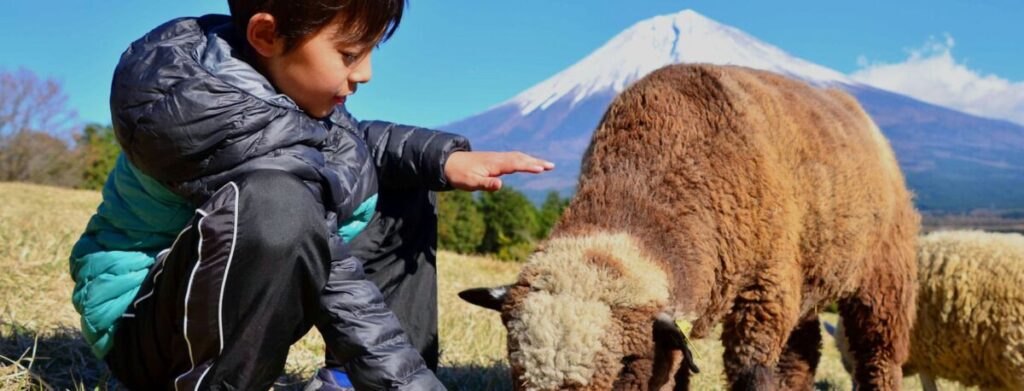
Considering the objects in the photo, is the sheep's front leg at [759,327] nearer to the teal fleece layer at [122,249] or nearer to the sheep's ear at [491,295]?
the sheep's ear at [491,295]

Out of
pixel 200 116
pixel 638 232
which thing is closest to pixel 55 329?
pixel 200 116

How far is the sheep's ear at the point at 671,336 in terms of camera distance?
133 inches

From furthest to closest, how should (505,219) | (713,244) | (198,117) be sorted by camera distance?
(505,219) → (713,244) → (198,117)

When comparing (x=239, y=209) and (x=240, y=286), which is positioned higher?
(x=239, y=209)

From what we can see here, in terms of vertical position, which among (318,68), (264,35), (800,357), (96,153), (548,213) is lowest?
(548,213)

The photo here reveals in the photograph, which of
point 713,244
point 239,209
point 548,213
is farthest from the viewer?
point 548,213

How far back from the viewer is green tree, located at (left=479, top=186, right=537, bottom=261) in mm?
36094

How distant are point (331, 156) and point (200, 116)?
57 cm

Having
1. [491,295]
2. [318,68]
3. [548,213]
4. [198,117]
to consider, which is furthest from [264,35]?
[548,213]

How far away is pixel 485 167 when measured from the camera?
3668 millimetres

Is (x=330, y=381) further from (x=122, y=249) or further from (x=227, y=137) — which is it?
(x=227, y=137)

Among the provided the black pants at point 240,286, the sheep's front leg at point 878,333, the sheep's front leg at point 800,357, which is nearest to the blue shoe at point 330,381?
the black pants at point 240,286

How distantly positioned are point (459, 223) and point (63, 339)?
33.1 m

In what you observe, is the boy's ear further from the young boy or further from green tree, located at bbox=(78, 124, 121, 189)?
green tree, located at bbox=(78, 124, 121, 189)
